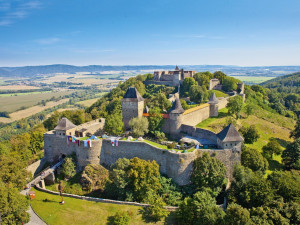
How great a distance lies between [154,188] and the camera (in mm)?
28891

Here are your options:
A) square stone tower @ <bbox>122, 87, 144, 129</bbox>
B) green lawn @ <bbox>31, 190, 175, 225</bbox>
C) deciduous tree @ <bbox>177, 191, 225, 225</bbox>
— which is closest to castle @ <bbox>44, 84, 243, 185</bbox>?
square stone tower @ <bbox>122, 87, 144, 129</bbox>

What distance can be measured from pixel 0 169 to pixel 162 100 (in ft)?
113

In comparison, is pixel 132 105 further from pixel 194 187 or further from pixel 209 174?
pixel 209 174

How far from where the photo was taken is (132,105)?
4284 centimetres

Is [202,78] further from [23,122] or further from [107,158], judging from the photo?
[23,122]

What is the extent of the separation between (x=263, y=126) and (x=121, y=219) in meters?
40.3

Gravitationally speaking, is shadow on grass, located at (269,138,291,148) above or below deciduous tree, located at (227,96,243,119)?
below

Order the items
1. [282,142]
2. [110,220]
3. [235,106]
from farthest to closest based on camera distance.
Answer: [235,106], [282,142], [110,220]

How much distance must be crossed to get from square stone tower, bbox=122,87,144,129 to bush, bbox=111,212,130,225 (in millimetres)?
21197

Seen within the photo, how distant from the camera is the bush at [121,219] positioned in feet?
77.5

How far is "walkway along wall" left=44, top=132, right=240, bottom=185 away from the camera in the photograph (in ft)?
97.9

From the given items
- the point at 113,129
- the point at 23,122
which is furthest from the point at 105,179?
the point at 23,122

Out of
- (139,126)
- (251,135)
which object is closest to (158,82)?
(139,126)

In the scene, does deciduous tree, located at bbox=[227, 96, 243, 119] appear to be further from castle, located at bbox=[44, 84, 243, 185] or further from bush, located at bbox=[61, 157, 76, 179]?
bush, located at bbox=[61, 157, 76, 179]
